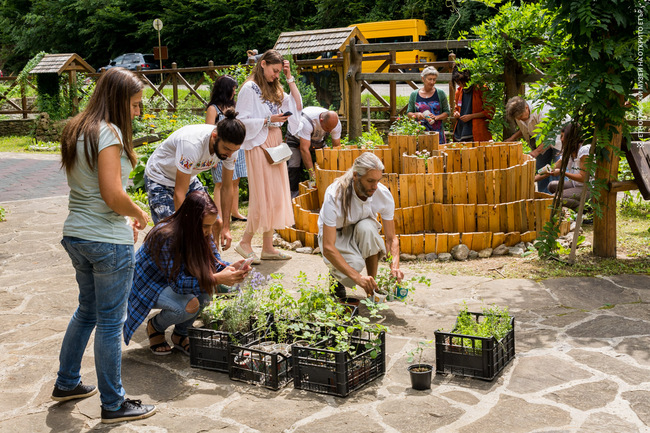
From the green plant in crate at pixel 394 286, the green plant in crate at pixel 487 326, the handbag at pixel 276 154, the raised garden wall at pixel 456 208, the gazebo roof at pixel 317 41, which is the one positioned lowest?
the green plant in crate at pixel 487 326

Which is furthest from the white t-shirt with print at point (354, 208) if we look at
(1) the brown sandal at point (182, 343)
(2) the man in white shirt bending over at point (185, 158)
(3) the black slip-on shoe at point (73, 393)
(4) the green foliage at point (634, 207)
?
(4) the green foliage at point (634, 207)

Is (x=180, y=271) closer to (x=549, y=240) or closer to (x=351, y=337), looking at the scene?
(x=351, y=337)

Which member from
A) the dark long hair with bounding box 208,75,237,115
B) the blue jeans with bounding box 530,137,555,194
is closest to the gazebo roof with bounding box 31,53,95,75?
the dark long hair with bounding box 208,75,237,115

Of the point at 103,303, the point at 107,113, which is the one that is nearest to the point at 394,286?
the point at 103,303

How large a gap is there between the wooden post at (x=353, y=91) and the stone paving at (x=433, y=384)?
560 centimetres

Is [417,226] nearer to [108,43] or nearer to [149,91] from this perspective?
[149,91]

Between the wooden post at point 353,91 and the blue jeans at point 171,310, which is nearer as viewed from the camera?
the blue jeans at point 171,310

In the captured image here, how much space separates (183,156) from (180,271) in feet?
3.31

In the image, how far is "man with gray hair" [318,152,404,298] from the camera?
5215mm

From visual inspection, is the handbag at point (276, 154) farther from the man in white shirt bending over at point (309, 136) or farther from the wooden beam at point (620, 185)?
the wooden beam at point (620, 185)

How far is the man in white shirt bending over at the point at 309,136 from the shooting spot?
9.37 metres

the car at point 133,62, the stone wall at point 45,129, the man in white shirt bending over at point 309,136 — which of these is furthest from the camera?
the car at point 133,62

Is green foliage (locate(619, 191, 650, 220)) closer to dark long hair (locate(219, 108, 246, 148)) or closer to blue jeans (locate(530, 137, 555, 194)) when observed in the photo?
blue jeans (locate(530, 137, 555, 194))

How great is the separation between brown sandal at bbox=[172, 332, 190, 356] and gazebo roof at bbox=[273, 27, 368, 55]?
9.45 meters
